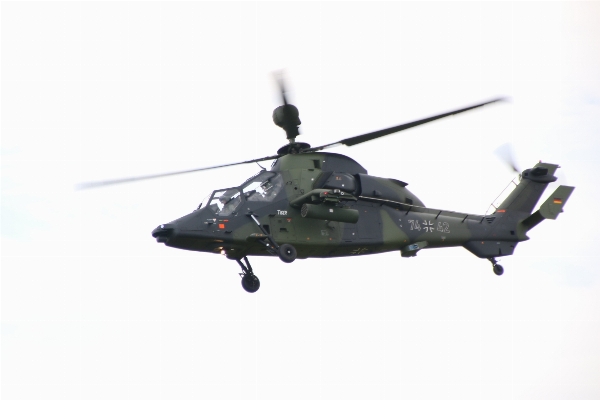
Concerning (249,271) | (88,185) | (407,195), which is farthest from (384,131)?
(88,185)

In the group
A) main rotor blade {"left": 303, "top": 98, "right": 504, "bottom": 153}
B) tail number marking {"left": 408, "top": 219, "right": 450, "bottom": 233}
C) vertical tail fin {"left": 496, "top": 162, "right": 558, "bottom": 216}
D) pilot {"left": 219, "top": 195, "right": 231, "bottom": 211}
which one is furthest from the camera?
vertical tail fin {"left": 496, "top": 162, "right": 558, "bottom": 216}

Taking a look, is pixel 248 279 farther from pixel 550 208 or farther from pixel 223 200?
pixel 550 208

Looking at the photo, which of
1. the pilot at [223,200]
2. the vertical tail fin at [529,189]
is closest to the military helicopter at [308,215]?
the pilot at [223,200]

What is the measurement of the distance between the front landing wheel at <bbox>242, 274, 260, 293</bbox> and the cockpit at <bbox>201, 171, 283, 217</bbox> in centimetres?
206

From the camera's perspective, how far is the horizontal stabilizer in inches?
1169

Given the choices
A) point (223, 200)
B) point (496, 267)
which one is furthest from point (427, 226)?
point (223, 200)

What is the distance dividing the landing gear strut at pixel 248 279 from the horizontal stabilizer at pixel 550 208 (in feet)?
34.1

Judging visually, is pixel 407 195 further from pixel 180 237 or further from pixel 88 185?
pixel 88 185

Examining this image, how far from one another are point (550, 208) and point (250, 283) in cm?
1139

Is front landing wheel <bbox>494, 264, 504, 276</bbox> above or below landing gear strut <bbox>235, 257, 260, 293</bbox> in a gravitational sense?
below

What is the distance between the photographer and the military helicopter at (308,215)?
941 inches

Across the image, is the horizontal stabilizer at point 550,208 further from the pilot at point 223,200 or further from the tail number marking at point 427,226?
the pilot at point 223,200

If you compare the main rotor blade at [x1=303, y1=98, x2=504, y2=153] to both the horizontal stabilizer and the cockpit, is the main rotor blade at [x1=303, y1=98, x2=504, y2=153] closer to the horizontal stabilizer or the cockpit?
the cockpit

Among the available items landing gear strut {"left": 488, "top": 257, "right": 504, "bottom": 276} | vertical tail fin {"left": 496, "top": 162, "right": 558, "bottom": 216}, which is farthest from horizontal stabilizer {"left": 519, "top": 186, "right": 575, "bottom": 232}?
landing gear strut {"left": 488, "top": 257, "right": 504, "bottom": 276}
